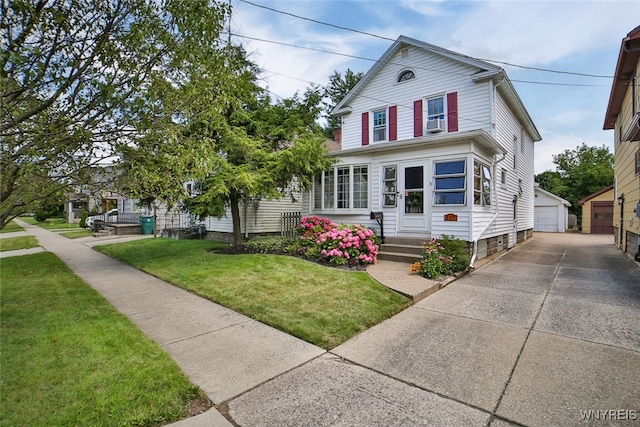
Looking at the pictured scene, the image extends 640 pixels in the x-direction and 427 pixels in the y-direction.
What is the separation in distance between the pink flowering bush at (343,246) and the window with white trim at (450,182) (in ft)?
7.15

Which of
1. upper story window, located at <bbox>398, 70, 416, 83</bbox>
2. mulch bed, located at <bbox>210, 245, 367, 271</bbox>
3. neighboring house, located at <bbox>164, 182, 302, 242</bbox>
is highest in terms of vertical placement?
upper story window, located at <bbox>398, 70, 416, 83</bbox>

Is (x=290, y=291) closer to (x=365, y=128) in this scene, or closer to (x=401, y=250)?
(x=401, y=250)

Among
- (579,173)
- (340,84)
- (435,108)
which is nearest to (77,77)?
(435,108)

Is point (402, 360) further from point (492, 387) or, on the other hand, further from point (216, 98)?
point (216, 98)

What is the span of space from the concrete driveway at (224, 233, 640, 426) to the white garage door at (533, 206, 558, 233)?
76.4 feet

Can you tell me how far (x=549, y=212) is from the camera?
2491cm

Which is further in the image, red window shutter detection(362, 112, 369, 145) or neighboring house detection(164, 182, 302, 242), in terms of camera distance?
red window shutter detection(362, 112, 369, 145)

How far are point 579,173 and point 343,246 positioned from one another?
119 feet

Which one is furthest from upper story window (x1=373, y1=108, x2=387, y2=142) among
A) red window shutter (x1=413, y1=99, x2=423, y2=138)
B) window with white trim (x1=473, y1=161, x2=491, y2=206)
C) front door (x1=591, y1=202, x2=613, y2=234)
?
front door (x1=591, y1=202, x2=613, y2=234)

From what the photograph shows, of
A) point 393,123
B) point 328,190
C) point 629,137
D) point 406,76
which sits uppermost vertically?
point 406,76

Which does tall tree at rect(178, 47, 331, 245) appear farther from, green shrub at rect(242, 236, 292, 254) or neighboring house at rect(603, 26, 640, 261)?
neighboring house at rect(603, 26, 640, 261)

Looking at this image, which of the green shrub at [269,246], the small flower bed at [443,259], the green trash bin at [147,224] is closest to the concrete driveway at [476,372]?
the small flower bed at [443,259]

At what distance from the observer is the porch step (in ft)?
26.9

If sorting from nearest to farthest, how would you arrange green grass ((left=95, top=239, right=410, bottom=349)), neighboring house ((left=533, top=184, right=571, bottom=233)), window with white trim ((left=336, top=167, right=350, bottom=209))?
green grass ((left=95, top=239, right=410, bottom=349))
window with white trim ((left=336, top=167, right=350, bottom=209))
neighboring house ((left=533, top=184, right=571, bottom=233))
